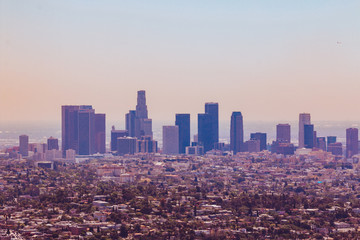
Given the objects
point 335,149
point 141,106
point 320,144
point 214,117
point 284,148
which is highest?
point 141,106

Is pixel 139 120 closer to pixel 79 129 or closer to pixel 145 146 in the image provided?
pixel 145 146

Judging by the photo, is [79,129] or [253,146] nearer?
[79,129]

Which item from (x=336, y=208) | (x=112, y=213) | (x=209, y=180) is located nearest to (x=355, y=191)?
(x=209, y=180)

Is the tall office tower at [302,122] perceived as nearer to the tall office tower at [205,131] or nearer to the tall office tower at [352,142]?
the tall office tower at [352,142]

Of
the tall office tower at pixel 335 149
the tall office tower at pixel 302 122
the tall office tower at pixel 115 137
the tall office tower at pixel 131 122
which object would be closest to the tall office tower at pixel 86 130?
the tall office tower at pixel 115 137

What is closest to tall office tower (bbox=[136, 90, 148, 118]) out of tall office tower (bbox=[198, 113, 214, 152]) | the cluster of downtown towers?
the cluster of downtown towers

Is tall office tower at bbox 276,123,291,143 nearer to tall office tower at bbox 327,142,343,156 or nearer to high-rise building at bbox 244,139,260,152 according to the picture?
high-rise building at bbox 244,139,260,152

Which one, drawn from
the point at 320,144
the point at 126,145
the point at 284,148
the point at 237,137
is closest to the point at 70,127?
the point at 126,145
